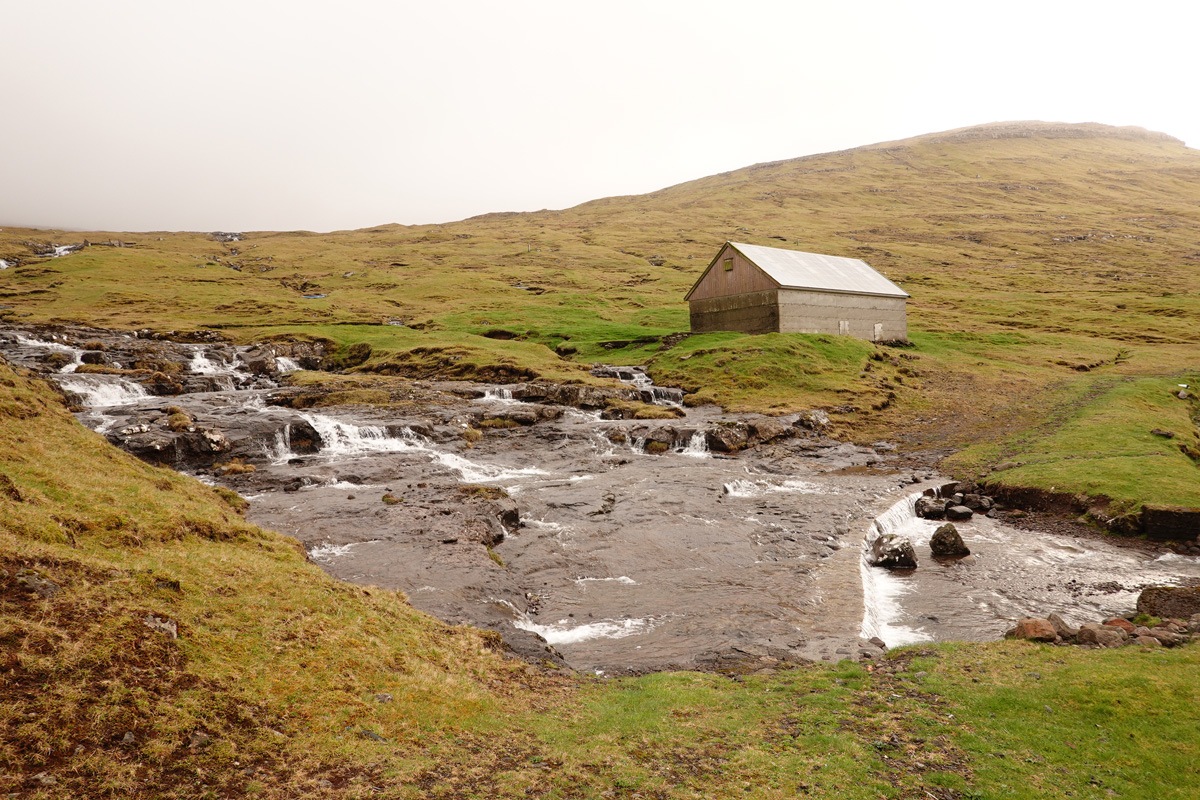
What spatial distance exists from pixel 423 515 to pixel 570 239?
6152 inches

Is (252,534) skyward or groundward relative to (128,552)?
groundward

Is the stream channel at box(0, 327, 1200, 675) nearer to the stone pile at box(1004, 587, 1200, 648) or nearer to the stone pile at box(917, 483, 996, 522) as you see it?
the stone pile at box(917, 483, 996, 522)

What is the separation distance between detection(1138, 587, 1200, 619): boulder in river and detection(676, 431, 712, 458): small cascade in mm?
25308

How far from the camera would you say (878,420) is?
4941 centimetres

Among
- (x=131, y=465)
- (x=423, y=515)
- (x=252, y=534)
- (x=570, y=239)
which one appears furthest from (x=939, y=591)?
(x=570, y=239)

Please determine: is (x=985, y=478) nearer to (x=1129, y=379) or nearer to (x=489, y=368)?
(x=1129, y=379)

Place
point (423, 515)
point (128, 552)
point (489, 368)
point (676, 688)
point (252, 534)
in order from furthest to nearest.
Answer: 1. point (489, 368)
2. point (423, 515)
3. point (252, 534)
4. point (676, 688)
5. point (128, 552)

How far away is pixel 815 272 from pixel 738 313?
1067cm

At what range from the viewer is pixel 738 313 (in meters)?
71.8

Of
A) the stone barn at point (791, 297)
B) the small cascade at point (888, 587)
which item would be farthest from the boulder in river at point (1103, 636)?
the stone barn at point (791, 297)

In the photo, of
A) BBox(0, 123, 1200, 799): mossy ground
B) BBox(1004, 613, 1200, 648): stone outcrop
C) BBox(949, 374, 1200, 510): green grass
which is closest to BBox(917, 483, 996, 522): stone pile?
BBox(949, 374, 1200, 510): green grass

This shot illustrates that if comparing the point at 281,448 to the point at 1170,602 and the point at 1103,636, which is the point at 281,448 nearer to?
the point at 1103,636

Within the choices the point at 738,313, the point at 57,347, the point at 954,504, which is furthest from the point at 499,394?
the point at 57,347

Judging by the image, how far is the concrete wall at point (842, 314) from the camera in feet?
223
